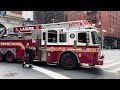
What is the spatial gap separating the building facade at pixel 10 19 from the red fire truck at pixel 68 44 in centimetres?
1890

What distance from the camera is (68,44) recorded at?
14.7 m

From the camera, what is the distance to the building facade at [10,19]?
115 ft

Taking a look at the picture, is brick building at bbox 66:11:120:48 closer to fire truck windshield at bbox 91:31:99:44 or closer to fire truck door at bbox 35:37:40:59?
fire truck door at bbox 35:37:40:59

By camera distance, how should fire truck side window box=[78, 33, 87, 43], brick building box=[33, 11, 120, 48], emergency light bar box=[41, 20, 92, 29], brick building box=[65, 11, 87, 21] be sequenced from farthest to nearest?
brick building box=[65, 11, 87, 21], brick building box=[33, 11, 120, 48], emergency light bar box=[41, 20, 92, 29], fire truck side window box=[78, 33, 87, 43]

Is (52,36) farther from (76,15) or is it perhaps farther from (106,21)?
(76,15)

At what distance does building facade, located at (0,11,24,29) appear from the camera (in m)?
35.0

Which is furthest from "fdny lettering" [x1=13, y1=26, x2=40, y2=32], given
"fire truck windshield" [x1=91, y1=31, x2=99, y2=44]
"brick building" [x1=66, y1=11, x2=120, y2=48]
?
"brick building" [x1=66, y1=11, x2=120, y2=48]

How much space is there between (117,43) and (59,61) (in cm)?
7333

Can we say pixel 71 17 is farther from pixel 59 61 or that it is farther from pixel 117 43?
pixel 59 61

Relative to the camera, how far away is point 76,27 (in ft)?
48.5

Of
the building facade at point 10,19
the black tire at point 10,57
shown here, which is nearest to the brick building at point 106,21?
the building facade at point 10,19

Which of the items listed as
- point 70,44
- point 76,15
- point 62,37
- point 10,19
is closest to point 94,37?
point 70,44
